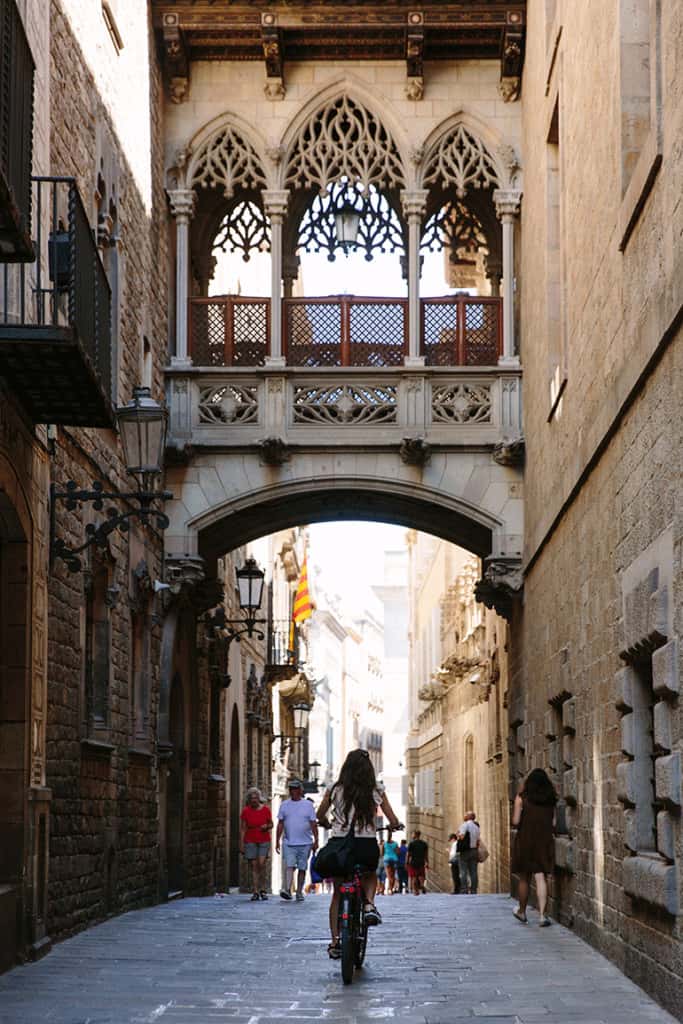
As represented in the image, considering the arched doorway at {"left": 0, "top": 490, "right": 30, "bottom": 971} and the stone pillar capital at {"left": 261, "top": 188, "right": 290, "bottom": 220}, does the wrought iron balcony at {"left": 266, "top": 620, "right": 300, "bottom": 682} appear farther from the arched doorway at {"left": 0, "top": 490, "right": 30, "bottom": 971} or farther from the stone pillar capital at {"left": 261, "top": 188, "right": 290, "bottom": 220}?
the arched doorway at {"left": 0, "top": 490, "right": 30, "bottom": 971}

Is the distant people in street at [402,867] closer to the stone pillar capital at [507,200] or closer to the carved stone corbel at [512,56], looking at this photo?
the stone pillar capital at [507,200]

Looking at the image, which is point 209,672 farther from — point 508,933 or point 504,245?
point 508,933

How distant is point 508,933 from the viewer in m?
14.6

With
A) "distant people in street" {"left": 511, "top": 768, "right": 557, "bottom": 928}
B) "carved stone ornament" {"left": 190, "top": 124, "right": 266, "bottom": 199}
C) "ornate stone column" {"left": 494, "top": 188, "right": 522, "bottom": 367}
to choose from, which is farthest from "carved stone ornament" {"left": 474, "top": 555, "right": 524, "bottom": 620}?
"carved stone ornament" {"left": 190, "top": 124, "right": 266, "bottom": 199}

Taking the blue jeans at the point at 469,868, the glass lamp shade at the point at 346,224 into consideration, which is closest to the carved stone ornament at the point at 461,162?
the glass lamp shade at the point at 346,224

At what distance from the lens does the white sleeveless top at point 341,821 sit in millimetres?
11102

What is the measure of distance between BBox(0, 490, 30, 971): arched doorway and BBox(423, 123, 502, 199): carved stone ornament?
953 cm

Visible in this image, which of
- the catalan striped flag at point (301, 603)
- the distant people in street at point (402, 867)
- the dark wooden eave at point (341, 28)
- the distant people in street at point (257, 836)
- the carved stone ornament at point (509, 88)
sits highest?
the dark wooden eave at point (341, 28)

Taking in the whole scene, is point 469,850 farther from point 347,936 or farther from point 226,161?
point 347,936

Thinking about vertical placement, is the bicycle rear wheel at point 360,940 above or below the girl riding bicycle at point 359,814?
below

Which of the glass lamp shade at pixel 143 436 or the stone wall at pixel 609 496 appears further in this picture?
the glass lamp shade at pixel 143 436

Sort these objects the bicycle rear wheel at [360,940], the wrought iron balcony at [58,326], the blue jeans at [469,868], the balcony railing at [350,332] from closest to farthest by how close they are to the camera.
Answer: the wrought iron balcony at [58,326] < the bicycle rear wheel at [360,940] < the balcony railing at [350,332] < the blue jeans at [469,868]

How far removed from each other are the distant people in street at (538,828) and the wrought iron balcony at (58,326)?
4873 mm

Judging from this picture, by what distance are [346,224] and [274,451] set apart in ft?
9.67
